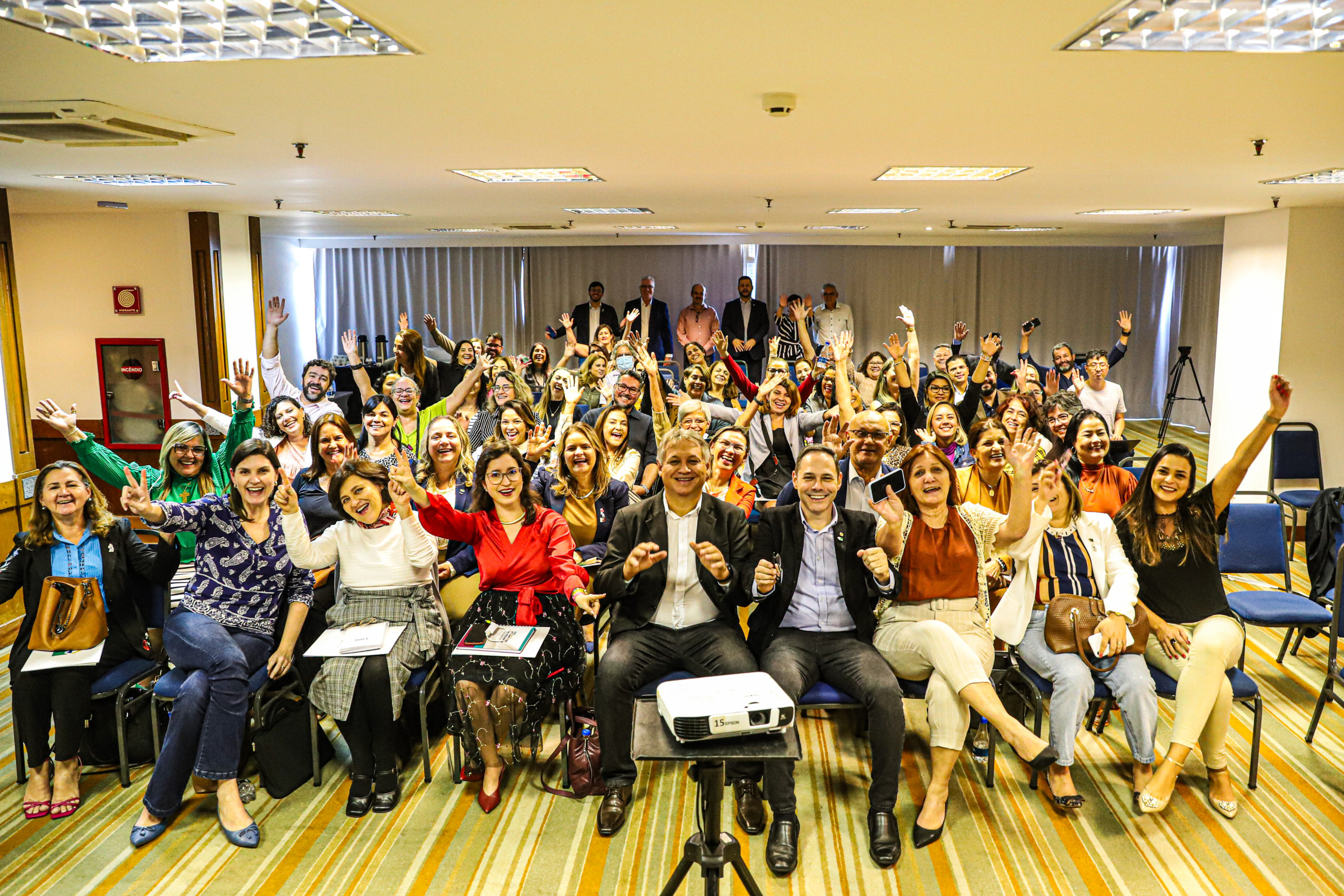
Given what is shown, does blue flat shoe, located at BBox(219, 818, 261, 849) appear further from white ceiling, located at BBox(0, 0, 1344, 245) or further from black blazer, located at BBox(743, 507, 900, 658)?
white ceiling, located at BBox(0, 0, 1344, 245)

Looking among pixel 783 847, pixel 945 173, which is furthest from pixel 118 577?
pixel 945 173

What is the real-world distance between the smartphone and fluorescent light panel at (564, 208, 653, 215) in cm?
487

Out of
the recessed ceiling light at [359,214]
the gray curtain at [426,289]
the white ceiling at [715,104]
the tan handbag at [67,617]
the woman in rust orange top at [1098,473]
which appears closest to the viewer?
the white ceiling at [715,104]

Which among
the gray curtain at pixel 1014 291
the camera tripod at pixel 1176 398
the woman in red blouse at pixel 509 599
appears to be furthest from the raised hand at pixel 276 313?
the camera tripod at pixel 1176 398

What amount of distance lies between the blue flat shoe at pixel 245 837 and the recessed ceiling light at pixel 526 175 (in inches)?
131

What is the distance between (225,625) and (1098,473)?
12.8 ft

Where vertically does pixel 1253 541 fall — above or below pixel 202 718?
above

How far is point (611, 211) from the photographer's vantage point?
798cm

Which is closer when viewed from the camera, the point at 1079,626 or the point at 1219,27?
the point at 1219,27

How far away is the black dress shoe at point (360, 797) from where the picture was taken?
10.8 feet

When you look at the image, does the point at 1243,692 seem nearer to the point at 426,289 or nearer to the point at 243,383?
the point at 243,383

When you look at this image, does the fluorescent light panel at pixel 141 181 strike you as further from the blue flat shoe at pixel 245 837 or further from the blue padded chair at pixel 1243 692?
the blue padded chair at pixel 1243 692

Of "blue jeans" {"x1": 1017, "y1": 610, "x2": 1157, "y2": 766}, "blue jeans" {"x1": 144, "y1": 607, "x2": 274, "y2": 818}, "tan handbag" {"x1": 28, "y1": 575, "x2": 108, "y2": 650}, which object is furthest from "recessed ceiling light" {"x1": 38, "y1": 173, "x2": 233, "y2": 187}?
"blue jeans" {"x1": 1017, "y1": 610, "x2": 1157, "y2": 766}

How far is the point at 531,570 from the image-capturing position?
356cm
